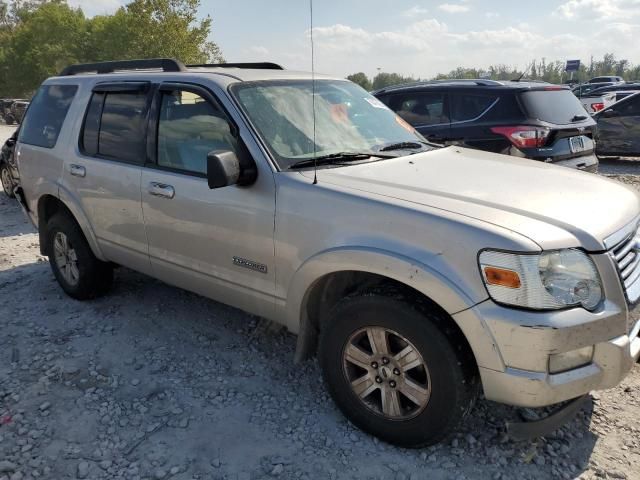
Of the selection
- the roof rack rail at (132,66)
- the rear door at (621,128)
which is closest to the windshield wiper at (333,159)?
the roof rack rail at (132,66)

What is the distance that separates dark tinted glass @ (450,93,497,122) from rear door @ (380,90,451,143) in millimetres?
111

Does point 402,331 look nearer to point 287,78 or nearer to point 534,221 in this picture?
point 534,221

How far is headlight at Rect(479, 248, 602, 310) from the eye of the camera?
2230mm

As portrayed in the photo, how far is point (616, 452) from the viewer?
2.75 metres

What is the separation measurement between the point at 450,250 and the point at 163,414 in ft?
6.25

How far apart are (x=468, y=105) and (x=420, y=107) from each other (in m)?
0.77

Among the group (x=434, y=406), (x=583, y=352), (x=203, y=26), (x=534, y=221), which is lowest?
(x=434, y=406)

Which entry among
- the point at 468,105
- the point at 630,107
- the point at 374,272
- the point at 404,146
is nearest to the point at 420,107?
the point at 468,105

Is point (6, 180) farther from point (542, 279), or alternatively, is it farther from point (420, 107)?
point (542, 279)

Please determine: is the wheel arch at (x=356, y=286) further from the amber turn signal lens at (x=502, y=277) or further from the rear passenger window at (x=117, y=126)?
the rear passenger window at (x=117, y=126)

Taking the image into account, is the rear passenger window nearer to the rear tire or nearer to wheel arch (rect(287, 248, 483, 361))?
the rear tire

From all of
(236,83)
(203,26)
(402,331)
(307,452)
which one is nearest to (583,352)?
(402,331)

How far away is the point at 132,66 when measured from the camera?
4.32 metres

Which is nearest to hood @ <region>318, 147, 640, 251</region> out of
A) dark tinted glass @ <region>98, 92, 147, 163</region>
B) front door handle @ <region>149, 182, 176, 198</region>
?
front door handle @ <region>149, 182, 176, 198</region>
